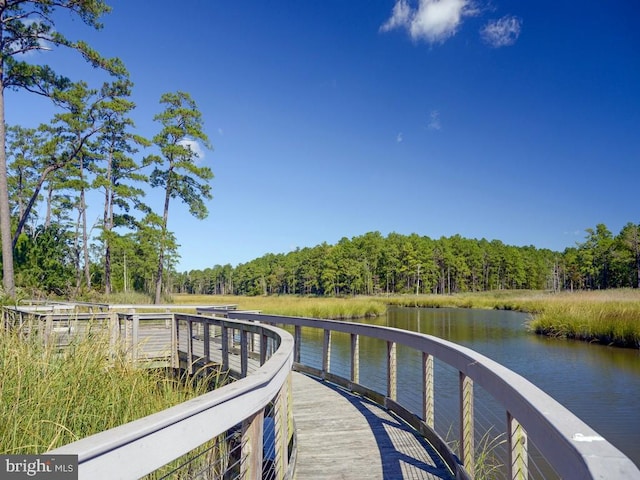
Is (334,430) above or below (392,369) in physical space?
below

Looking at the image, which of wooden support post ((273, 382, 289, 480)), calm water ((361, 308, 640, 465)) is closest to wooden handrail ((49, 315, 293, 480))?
wooden support post ((273, 382, 289, 480))

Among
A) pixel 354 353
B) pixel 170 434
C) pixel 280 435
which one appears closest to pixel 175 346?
pixel 354 353

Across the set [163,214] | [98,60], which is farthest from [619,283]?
[98,60]

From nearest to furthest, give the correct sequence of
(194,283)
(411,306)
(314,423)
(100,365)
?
(100,365), (314,423), (411,306), (194,283)

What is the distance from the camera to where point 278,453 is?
9.59 feet

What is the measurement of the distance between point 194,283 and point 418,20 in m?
125

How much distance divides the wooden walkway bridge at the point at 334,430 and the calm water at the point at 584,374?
1.79m

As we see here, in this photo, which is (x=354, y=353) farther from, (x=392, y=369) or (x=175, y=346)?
(x=175, y=346)

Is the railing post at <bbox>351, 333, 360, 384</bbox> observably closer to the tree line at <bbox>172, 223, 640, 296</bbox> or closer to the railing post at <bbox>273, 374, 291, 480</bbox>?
the railing post at <bbox>273, 374, 291, 480</bbox>

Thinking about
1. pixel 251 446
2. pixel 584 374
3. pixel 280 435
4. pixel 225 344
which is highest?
pixel 251 446

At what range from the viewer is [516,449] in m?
2.35

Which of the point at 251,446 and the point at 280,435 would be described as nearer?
the point at 251,446

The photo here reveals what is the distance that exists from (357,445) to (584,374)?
9.91m

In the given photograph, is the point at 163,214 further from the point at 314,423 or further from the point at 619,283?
the point at 619,283
